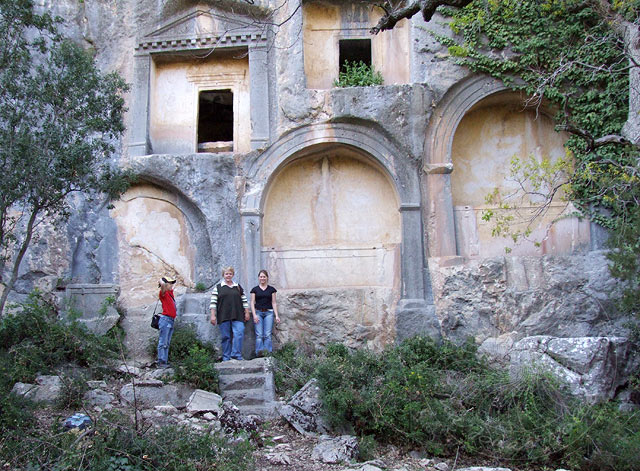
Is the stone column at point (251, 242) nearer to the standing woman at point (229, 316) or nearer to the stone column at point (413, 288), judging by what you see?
the standing woman at point (229, 316)

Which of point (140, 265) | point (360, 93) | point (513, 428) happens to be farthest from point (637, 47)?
point (140, 265)

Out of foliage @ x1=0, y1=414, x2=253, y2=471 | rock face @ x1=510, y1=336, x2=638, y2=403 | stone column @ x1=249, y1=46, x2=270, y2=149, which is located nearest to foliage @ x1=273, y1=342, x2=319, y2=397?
foliage @ x1=0, y1=414, x2=253, y2=471

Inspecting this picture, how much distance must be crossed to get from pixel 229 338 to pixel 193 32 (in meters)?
6.18

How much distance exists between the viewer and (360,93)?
11.4 m

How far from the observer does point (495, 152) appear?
40.0 ft

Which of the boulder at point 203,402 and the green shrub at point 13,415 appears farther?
the boulder at point 203,402

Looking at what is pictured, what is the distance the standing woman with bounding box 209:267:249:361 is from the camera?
10.0m

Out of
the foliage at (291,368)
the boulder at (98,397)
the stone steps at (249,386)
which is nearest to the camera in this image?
the boulder at (98,397)

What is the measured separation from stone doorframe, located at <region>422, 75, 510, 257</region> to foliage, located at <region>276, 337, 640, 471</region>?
344 cm

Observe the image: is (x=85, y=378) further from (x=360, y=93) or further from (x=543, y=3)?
(x=543, y=3)

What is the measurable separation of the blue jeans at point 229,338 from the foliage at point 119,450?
11.8ft

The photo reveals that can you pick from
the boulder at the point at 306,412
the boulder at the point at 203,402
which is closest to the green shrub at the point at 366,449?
the boulder at the point at 306,412

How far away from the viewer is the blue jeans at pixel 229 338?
32.8 feet

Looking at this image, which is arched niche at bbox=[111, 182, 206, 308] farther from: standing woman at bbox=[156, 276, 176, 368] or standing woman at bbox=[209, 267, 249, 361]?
standing woman at bbox=[156, 276, 176, 368]
